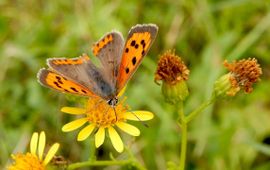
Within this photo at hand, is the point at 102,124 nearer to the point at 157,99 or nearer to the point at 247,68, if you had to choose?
the point at 247,68

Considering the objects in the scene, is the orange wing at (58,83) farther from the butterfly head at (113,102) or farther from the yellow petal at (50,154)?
the yellow petal at (50,154)

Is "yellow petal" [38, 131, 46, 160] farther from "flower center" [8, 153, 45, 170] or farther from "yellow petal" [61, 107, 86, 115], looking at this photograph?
"yellow petal" [61, 107, 86, 115]

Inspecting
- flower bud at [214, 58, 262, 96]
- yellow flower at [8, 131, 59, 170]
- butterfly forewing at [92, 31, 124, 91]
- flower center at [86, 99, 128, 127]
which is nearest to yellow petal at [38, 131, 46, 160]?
yellow flower at [8, 131, 59, 170]

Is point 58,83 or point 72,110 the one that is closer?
point 58,83

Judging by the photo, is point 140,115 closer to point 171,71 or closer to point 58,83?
point 171,71

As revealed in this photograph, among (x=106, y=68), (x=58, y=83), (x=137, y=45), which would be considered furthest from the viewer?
(x=106, y=68)

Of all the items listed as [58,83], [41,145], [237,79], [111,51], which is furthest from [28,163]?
[237,79]

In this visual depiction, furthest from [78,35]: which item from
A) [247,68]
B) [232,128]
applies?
[247,68]
